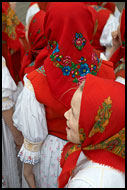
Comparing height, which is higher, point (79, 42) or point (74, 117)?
point (79, 42)

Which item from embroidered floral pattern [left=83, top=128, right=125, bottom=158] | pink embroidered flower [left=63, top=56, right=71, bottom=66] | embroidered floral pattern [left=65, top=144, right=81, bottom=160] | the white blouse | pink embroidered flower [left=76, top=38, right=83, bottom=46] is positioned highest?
pink embroidered flower [left=76, top=38, right=83, bottom=46]

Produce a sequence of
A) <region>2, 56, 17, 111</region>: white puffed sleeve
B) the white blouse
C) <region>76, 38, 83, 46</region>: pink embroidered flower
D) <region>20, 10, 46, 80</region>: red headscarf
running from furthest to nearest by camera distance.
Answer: <region>20, 10, 46, 80</region>: red headscarf < <region>2, 56, 17, 111</region>: white puffed sleeve < <region>76, 38, 83, 46</region>: pink embroidered flower < the white blouse

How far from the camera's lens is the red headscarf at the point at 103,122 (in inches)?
27.2

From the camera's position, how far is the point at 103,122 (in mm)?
703

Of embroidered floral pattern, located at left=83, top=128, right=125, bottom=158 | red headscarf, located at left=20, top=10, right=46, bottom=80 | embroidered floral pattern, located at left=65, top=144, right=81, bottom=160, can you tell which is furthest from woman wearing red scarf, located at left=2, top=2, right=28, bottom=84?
embroidered floral pattern, located at left=83, top=128, right=125, bottom=158

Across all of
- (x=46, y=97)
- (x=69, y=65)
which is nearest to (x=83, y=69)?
(x=69, y=65)

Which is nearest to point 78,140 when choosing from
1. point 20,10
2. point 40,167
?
point 40,167

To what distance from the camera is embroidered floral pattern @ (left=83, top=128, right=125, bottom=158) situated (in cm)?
72

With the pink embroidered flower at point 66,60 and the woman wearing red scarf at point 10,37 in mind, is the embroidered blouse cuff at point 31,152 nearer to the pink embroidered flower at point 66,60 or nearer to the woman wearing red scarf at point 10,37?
the pink embroidered flower at point 66,60

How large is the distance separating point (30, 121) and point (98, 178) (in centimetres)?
48

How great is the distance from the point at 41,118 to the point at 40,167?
0.33m

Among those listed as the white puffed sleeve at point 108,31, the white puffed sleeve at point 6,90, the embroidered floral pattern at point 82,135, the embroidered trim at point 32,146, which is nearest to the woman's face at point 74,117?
the embroidered floral pattern at point 82,135

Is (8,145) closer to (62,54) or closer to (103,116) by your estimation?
(62,54)

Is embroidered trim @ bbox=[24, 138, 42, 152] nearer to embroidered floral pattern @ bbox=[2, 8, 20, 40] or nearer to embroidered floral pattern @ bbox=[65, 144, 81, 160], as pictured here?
embroidered floral pattern @ bbox=[65, 144, 81, 160]
